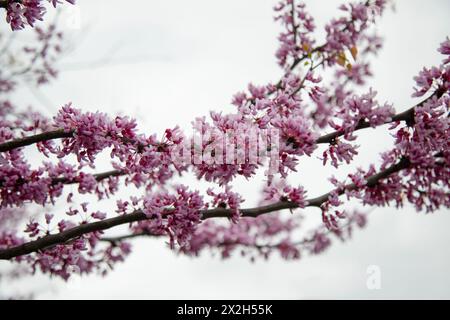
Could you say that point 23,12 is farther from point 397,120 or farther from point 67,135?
point 397,120

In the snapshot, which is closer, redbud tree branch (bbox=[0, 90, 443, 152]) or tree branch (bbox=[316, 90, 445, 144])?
redbud tree branch (bbox=[0, 90, 443, 152])

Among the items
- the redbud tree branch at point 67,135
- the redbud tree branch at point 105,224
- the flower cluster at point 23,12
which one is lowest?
the redbud tree branch at point 105,224

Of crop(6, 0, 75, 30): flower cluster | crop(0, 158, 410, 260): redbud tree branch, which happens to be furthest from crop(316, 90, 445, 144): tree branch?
crop(6, 0, 75, 30): flower cluster

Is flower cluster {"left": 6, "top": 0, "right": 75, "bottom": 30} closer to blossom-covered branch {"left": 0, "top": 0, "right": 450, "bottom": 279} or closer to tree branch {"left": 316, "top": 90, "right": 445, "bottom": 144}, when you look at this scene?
blossom-covered branch {"left": 0, "top": 0, "right": 450, "bottom": 279}

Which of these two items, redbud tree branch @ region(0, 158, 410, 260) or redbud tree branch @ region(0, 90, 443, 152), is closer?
redbud tree branch @ region(0, 90, 443, 152)

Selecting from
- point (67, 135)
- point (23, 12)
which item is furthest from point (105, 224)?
point (23, 12)

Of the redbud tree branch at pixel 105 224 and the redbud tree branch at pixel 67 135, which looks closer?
the redbud tree branch at pixel 67 135

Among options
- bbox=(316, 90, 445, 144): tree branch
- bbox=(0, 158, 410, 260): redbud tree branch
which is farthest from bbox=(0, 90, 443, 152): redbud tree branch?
bbox=(0, 158, 410, 260): redbud tree branch

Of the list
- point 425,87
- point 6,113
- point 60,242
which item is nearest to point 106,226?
point 60,242

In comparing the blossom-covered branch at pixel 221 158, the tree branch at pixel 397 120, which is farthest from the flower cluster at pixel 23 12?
the tree branch at pixel 397 120

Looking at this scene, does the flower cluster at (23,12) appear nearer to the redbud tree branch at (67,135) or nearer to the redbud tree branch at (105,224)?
the redbud tree branch at (67,135)

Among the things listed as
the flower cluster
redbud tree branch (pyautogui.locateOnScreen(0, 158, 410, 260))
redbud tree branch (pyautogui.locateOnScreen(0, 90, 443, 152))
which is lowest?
redbud tree branch (pyautogui.locateOnScreen(0, 158, 410, 260))

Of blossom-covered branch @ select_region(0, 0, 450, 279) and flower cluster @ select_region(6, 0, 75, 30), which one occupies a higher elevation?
flower cluster @ select_region(6, 0, 75, 30)

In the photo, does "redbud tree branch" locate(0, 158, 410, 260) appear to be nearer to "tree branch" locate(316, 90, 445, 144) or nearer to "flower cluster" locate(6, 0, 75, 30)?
"tree branch" locate(316, 90, 445, 144)
